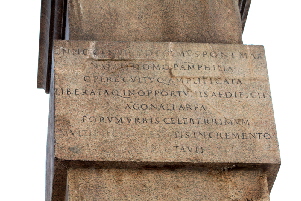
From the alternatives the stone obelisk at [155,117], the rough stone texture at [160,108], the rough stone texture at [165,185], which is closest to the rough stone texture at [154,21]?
the stone obelisk at [155,117]

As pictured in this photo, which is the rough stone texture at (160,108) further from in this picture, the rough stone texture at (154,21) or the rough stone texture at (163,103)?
the rough stone texture at (154,21)

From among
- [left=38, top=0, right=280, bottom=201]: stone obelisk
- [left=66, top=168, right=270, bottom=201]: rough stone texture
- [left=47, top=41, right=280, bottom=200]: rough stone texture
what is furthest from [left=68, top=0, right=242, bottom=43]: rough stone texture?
[left=66, top=168, right=270, bottom=201]: rough stone texture

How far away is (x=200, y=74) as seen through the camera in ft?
30.9

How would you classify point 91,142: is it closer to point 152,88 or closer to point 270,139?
point 152,88

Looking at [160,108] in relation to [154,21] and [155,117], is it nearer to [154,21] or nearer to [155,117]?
[155,117]

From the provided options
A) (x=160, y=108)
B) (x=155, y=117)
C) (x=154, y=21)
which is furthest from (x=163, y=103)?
(x=154, y=21)

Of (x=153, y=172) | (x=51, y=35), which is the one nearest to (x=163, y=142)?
(x=153, y=172)

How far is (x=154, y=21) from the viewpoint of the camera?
10.1 meters

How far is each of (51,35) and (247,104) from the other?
3191mm

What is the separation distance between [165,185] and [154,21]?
219cm

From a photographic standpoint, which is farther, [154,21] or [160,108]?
[154,21]

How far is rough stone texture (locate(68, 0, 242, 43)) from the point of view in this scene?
9898 mm

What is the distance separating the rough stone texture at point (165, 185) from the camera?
8641mm

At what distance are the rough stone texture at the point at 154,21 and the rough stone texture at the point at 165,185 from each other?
1758mm
